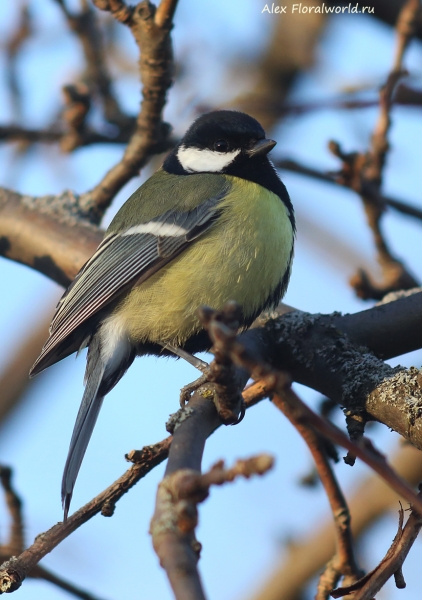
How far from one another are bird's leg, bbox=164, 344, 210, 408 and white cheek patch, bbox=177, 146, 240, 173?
948 mm

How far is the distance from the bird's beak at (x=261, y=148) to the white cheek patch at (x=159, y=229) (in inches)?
22.3

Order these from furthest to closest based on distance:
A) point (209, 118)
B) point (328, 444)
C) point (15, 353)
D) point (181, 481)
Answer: point (15, 353)
point (209, 118)
point (328, 444)
point (181, 481)

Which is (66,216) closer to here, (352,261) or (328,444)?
(328,444)

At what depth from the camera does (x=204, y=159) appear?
136 inches

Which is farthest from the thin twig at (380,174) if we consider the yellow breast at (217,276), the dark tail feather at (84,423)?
the dark tail feather at (84,423)

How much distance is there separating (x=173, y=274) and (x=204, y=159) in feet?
2.72

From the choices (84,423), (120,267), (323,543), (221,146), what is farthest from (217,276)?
(323,543)

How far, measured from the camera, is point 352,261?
5328mm

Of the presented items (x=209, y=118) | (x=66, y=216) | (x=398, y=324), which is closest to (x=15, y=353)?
(x=66, y=216)

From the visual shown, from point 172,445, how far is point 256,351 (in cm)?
80

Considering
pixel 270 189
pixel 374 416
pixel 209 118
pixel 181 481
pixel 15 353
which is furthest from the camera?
pixel 15 353

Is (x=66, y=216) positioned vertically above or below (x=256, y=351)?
above

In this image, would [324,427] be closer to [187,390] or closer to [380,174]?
[187,390]

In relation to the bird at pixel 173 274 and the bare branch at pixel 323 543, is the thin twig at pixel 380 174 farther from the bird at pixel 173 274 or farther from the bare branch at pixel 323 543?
the bare branch at pixel 323 543
